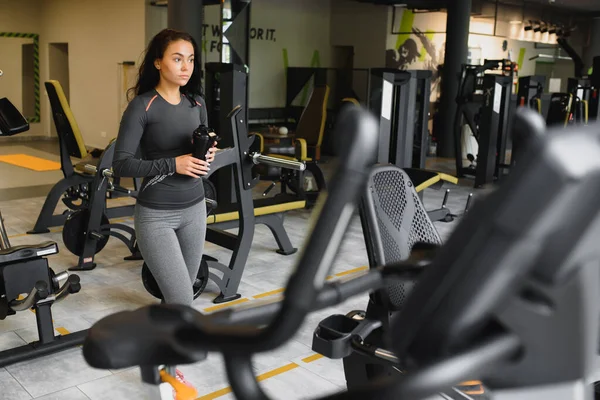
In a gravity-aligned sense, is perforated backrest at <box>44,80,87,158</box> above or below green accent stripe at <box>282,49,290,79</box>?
below

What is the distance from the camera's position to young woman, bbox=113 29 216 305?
259 centimetres

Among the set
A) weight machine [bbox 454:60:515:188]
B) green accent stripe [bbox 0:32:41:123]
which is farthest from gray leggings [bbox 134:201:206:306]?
green accent stripe [bbox 0:32:41:123]

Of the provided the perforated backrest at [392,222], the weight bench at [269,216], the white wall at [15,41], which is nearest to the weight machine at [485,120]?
the weight bench at [269,216]

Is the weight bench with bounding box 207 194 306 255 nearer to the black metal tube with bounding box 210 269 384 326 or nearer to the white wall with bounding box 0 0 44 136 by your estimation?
the black metal tube with bounding box 210 269 384 326

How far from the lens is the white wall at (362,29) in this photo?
505 inches

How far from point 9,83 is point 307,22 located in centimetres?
651

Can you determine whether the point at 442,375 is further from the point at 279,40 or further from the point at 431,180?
the point at 279,40

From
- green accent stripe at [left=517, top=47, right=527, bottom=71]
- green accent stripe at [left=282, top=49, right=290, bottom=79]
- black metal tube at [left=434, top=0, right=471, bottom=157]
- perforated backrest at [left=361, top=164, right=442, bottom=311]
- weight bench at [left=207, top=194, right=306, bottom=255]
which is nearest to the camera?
perforated backrest at [left=361, top=164, right=442, bottom=311]

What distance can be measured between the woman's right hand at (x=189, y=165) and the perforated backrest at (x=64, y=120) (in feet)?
9.82

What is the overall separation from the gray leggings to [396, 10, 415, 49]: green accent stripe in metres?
11.1

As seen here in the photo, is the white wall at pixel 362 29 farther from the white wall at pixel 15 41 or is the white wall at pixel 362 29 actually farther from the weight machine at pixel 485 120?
the white wall at pixel 15 41

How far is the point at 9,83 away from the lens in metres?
13.3

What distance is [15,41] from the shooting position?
13.1 m

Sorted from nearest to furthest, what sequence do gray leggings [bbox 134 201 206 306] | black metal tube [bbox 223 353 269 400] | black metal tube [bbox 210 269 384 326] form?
black metal tube [bbox 223 353 269 400] → black metal tube [bbox 210 269 384 326] → gray leggings [bbox 134 201 206 306]
